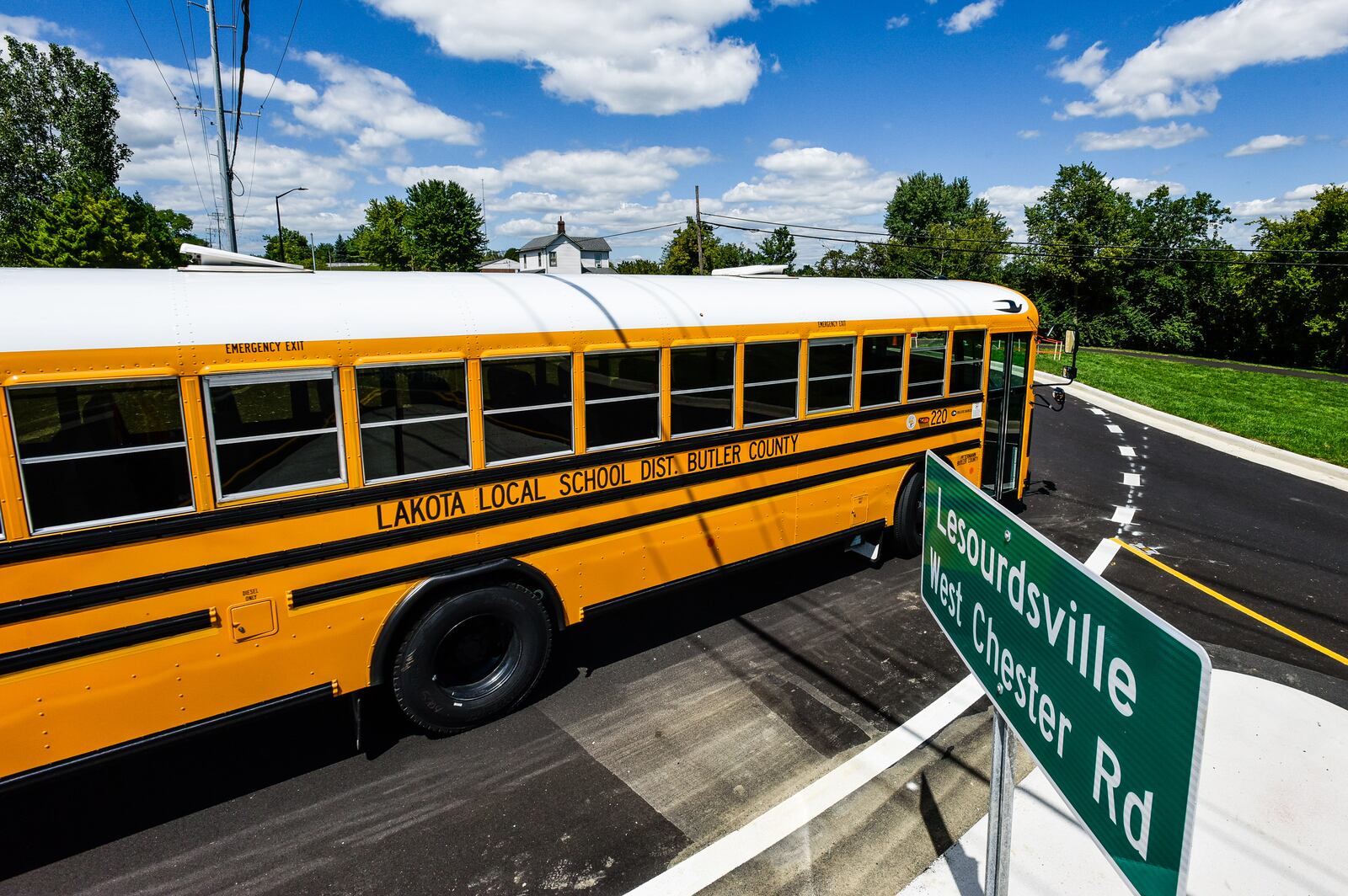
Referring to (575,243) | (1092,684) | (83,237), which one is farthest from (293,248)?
(1092,684)

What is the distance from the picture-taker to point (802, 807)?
172 inches

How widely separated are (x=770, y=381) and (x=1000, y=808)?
4.48 metres

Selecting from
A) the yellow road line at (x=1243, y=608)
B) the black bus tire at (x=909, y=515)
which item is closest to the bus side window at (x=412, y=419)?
the black bus tire at (x=909, y=515)

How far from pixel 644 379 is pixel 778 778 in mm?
3008

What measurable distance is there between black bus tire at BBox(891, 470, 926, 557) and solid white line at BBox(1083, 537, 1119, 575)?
189 centimetres

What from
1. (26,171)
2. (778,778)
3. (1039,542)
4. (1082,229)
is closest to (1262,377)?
(1082,229)

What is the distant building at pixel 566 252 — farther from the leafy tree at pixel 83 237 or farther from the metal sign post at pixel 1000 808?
the metal sign post at pixel 1000 808

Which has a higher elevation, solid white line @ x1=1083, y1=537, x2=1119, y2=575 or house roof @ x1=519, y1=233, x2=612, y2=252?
house roof @ x1=519, y1=233, x2=612, y2=252

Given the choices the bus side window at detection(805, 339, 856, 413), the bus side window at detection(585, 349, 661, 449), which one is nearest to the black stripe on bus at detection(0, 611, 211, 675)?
the bus side window at detection(585, 349, 661, 449)

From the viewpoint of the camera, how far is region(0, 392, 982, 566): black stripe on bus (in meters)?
3.67

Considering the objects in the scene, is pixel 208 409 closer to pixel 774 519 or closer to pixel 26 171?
pixel 774 519

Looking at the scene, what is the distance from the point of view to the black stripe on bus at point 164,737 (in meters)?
3.74

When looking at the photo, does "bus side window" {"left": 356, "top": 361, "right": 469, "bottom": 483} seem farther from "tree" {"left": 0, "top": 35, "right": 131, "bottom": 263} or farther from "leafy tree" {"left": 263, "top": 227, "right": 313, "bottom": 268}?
"leafy tree" {"left": 263, "top": 227, "right": 313, "bottom": 268}

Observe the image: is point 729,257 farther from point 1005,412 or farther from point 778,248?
point 1005,412
